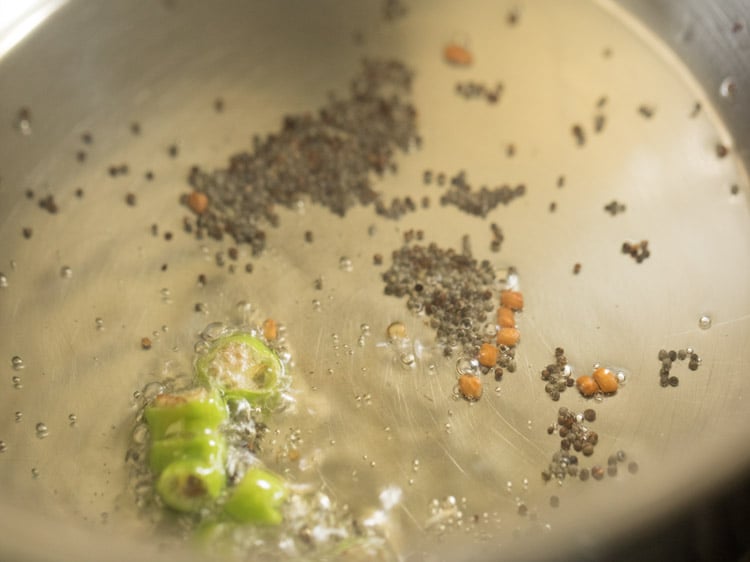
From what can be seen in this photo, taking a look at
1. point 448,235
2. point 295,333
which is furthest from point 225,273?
point 448,235

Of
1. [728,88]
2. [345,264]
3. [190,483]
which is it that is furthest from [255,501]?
[728,88]

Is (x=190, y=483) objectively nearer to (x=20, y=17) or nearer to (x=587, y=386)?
(x=587, y=386)

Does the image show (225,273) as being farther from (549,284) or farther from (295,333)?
(549,284)

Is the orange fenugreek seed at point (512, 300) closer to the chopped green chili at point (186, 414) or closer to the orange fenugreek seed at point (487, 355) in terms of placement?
the orange fenugreek seed at point (487, 355)

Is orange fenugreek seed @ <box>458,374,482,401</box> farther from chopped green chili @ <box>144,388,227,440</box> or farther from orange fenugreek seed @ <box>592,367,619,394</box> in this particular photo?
chopped green chili @ <box>144,388,227,440</box>

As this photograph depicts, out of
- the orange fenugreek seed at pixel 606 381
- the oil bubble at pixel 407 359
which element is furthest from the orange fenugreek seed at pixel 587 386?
the oil bubble at pixel 407 359

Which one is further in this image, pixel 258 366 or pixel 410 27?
pixel 410 27
